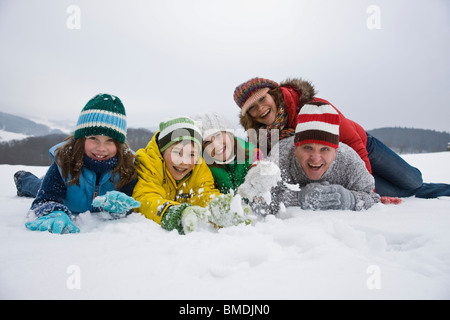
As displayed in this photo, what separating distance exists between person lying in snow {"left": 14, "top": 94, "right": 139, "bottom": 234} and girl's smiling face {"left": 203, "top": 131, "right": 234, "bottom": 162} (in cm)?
68

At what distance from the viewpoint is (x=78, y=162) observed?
5.94ft

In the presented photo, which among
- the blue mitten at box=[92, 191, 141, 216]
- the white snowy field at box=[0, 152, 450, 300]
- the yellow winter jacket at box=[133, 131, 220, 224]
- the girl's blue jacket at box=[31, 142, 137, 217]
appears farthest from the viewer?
the yellow winter jacket at box=[133, 131, 220, 224]

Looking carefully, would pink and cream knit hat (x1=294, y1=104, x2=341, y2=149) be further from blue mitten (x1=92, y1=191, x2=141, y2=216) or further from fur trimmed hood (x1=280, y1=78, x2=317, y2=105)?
blue mitten (x1=92, y1=191, x2=141, y2=216)

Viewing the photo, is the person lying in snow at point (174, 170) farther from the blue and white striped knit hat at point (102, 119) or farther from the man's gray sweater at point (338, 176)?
the man's gray sweater at point (338, 176)

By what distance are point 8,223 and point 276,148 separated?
6.99 ft

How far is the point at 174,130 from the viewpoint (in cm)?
210

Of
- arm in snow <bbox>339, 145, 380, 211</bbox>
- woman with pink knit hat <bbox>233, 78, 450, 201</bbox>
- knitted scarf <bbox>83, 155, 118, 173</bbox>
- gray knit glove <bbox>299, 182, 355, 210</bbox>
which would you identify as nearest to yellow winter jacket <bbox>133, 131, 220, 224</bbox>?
knitted scarf <bbox>83, 155, 118, 173</bbox>

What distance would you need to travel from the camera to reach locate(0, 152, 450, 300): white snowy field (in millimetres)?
733

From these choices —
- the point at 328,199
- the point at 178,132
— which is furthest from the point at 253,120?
the point at 328,199

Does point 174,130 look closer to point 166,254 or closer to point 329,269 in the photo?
point 166,254

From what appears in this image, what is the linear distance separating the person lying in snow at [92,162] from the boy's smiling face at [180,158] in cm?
29

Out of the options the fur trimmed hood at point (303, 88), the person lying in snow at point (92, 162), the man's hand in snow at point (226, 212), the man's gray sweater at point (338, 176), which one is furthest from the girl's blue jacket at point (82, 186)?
the fur trimmed hood at point (303, 88)

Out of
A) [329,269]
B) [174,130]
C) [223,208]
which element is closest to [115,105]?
[174,130]

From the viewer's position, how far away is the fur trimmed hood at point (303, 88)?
9.29 ft
